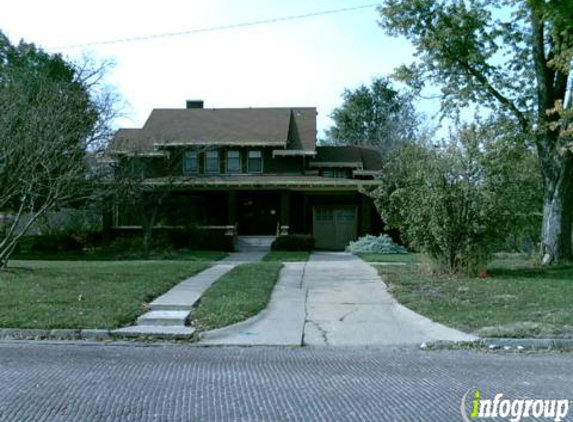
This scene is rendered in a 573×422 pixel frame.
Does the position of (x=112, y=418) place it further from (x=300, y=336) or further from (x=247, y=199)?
(x=247, y=199)

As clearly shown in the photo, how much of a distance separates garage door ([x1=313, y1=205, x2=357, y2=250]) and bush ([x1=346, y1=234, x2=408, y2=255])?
4.64 meters

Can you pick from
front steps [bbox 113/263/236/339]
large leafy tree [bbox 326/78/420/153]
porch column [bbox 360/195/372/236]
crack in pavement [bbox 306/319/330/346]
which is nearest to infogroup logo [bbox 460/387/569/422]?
crack in pavement [bbox 306/319/330/346]

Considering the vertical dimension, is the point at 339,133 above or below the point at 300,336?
above

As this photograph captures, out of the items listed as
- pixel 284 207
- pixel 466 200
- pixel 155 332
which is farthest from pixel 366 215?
pixel 155 332

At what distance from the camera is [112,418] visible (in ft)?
17.0

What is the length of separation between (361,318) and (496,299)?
306 cm

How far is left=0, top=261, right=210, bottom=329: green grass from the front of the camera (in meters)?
9.48

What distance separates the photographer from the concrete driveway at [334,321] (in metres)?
9.03

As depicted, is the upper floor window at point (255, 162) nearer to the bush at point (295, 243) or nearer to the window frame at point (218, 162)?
the window frame at point (218, 162)

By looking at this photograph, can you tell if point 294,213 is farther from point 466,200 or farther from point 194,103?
point 466,200

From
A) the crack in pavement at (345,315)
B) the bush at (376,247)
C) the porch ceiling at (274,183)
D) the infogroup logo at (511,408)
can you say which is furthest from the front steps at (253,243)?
the infogroup logo at (511,408)

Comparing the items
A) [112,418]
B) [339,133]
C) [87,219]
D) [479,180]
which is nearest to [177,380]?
[112,418]

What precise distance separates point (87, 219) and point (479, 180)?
80.1 feet

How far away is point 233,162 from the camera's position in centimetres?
3153
